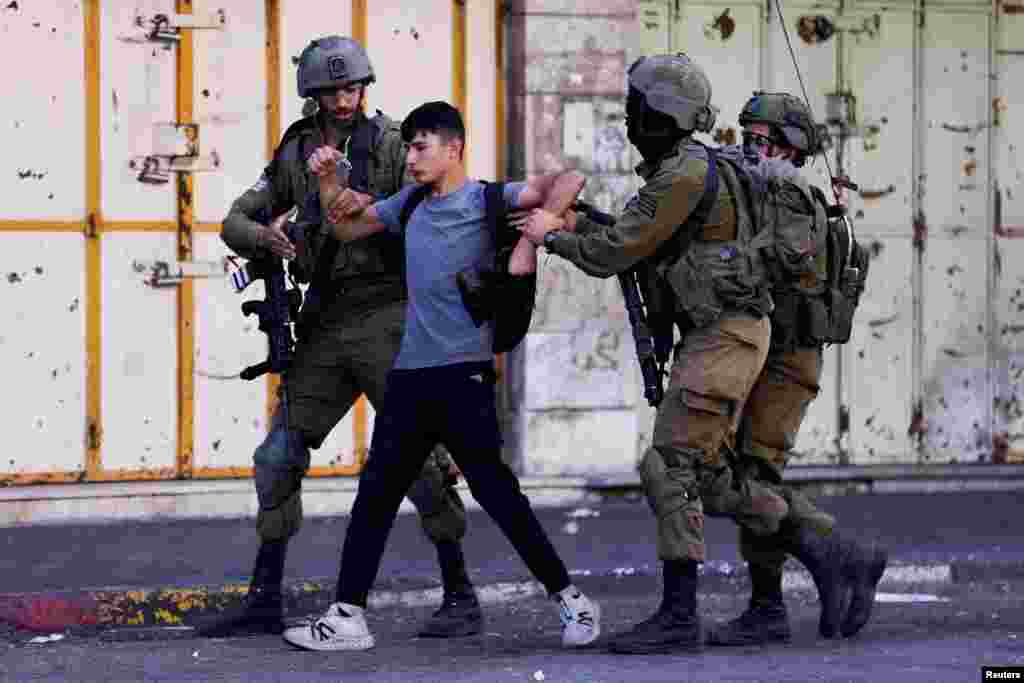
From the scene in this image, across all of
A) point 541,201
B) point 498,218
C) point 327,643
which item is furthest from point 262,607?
point 541,201

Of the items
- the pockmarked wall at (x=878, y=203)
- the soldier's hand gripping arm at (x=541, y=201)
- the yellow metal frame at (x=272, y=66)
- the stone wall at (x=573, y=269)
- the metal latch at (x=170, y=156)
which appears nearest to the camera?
the soldier's hand gripping arm at (x=541, y=201)

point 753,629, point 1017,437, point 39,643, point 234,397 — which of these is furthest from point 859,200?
point 39,643

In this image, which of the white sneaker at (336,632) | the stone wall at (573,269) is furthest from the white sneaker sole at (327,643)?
the stone wall at (573,269)

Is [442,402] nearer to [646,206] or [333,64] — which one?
[646,206]

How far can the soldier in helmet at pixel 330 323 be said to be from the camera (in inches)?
320

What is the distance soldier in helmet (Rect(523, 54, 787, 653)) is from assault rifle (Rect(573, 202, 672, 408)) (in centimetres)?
5

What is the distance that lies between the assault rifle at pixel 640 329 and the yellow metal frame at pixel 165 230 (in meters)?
3.47

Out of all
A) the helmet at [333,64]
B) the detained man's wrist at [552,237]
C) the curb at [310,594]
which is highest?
the helmet at [333,64]

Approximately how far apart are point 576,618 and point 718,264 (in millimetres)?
1212

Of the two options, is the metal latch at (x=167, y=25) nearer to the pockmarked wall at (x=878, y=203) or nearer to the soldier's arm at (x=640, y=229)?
the pockmarked wall at (x=878, y=203)

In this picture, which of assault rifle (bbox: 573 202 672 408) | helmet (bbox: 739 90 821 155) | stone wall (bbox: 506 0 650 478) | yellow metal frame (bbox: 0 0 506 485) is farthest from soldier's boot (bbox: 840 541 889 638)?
yellow metal frame (bbox: 0 0 506 485)

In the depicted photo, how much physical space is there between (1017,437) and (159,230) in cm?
444

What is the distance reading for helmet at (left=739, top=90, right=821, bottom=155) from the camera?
8156 millimetres

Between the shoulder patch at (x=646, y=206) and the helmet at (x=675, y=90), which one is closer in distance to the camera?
the shoulder patch at (x=646, y=206)
